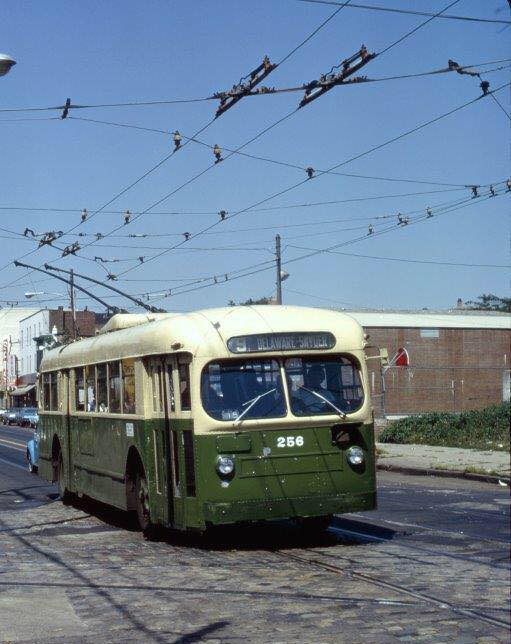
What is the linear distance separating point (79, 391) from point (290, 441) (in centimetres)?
633

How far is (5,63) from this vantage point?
15.8 meters

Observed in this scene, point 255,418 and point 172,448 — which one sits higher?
point 255,418

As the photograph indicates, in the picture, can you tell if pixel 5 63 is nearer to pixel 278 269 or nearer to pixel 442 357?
pixel 278 269

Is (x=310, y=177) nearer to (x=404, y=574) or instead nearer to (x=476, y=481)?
(x=476, y=481)

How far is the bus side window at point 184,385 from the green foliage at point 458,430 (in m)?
18.5

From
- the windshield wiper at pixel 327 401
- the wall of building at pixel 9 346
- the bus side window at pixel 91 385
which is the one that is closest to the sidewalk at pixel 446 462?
the bus side window at pixel 91 385

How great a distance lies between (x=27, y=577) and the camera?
1064 centimetres

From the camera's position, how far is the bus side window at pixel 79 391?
1719cm

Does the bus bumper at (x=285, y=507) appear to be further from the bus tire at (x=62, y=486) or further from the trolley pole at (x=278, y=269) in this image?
the trolley pole at (x=278, y=269)

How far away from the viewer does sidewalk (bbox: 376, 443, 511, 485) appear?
893 inches

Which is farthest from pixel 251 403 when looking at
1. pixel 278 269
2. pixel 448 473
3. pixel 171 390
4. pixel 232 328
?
pixel 278 269

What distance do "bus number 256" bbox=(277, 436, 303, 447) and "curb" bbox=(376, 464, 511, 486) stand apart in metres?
8.75

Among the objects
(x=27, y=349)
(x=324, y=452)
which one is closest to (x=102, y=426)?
(x=324, y=452)

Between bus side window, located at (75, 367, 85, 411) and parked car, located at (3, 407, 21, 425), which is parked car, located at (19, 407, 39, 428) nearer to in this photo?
parked car, located at (3, 407, 21, 425)
